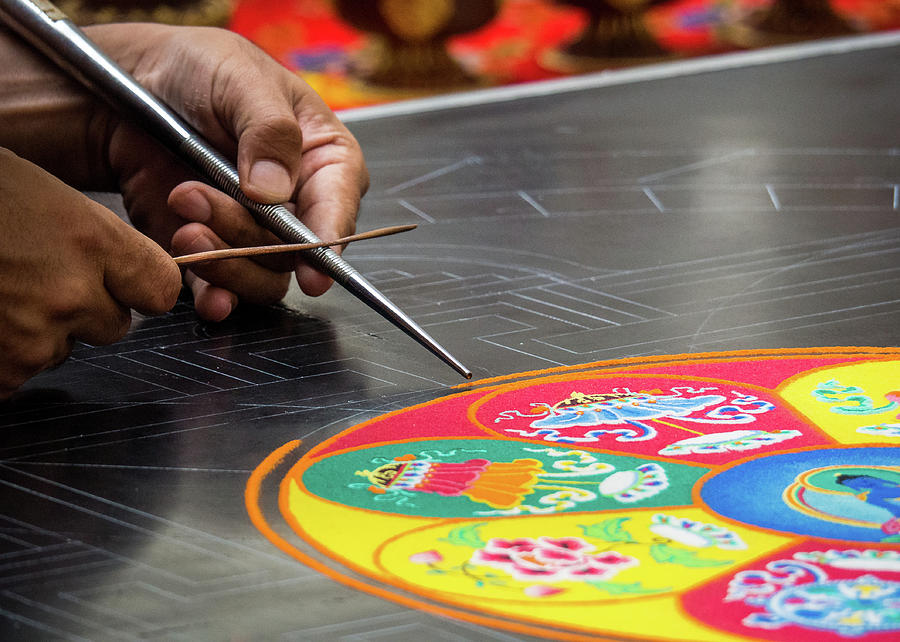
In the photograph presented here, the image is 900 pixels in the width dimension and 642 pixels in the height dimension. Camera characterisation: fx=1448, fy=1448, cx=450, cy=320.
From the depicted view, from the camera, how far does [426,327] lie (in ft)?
7.84

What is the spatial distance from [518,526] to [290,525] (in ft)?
0.84

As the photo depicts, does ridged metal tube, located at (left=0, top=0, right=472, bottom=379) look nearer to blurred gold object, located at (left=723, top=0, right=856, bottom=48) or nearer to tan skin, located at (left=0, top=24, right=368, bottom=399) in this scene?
tan skin, located at (left=0, top=24, right=368, bottom=399)

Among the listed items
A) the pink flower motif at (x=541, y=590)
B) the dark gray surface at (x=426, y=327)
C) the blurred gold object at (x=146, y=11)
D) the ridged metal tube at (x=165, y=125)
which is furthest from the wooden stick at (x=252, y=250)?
the blurred gold object at (x=146, y=11)

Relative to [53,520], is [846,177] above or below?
above

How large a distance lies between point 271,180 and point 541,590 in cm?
107

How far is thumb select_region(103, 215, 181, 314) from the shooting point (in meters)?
1.98

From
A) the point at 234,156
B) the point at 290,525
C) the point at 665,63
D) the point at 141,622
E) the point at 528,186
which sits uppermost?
the point at 665,63

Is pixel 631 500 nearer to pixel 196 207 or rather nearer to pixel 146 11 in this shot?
pixel 196 207

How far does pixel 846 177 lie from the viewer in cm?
338

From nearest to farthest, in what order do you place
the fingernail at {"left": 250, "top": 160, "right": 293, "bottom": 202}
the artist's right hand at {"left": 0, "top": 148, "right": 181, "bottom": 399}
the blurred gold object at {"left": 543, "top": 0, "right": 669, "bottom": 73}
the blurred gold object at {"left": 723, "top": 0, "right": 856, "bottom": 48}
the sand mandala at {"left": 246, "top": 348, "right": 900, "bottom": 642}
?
the sand mandala at {"left": 246, "top": 348, "right": 900, "bottom": 642}, the artist's right hand at {"left": 0, "top": 148, "right": 181, "bottom": 399}, the fingernail at {"left": 250, "top": 160, "right": 293, "bottom": 202}, the blurred gold object at {"left": 543, "top": 0, "right": 669, "bottom": 73}, the blurred gold object at {"left": 723, "top": 0, "right": 856, "bottom": 48}

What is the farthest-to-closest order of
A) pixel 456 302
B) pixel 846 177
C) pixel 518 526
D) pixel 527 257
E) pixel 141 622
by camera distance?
pixel 846 177, pixel 527 257, pixel 456 302, pixel 518 526, pixel 141 622

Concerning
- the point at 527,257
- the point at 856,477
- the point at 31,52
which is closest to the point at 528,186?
the point at 527,257

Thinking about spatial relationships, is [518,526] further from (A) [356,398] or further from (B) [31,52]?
(B) [31,52]

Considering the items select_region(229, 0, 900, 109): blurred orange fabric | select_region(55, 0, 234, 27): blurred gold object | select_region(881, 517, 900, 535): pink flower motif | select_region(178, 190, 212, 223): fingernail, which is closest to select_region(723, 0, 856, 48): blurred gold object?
select_region(229, 0, 900, 109): blurred orange fabric
